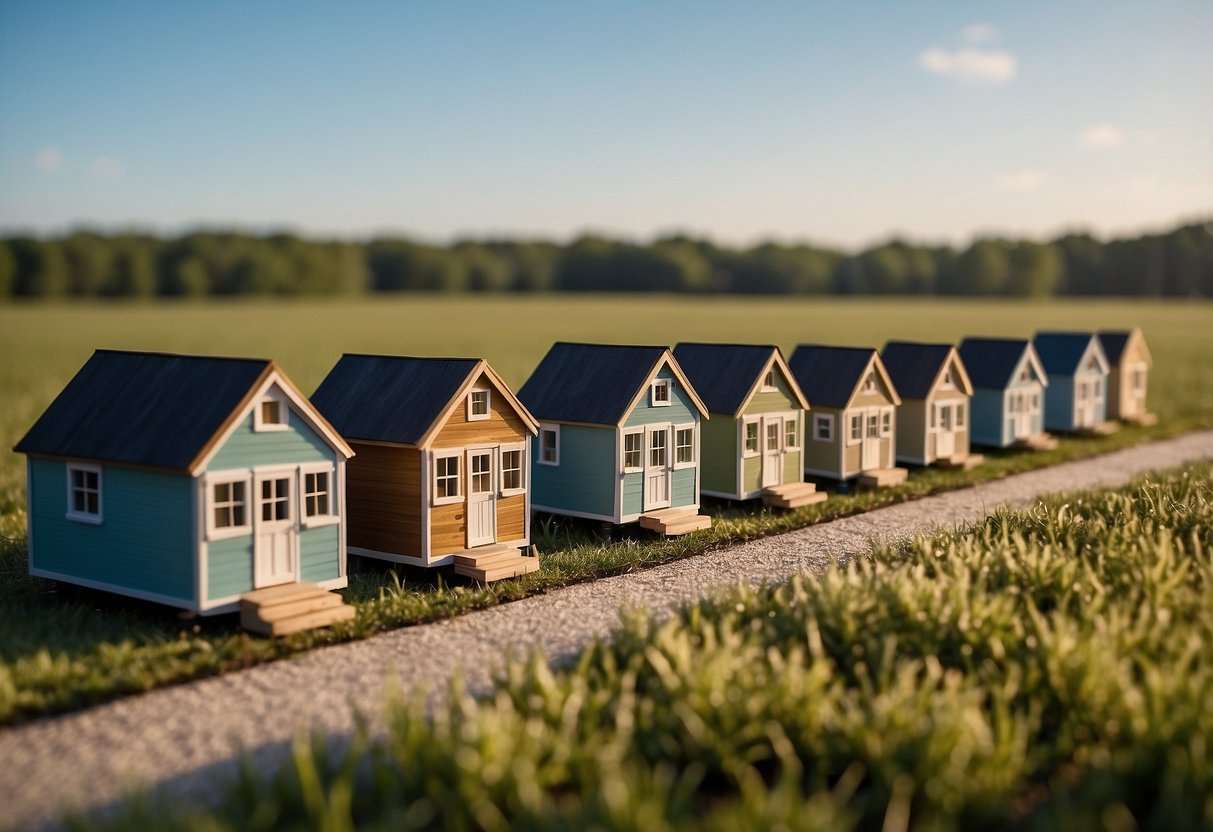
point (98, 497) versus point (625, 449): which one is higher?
point (625, 449)

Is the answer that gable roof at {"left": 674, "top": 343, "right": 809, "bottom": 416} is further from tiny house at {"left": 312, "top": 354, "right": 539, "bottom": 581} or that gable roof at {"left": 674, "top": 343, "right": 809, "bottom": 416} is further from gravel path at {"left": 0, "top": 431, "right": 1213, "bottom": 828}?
tiny house at {"left": 312, "top": 354, "right": 539, "bottom": 581}

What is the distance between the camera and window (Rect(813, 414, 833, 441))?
28.0 meters

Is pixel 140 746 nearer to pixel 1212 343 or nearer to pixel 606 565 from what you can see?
pixel 606 565

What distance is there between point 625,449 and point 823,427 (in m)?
7.82

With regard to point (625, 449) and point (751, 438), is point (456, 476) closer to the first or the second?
point (625, 449)

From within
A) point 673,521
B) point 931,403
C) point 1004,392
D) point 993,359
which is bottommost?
point 673,521

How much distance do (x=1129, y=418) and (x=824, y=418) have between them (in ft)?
63.8

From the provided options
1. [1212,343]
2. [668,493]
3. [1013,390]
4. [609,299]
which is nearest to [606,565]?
[668,493]

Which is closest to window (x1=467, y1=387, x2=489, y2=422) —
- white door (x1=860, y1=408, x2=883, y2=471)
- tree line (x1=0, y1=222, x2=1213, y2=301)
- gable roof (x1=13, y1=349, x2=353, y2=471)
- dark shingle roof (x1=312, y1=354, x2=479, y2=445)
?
dark shingle roof (x1=312, y1=354, x2=479, y2=445)

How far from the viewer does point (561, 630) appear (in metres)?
16.3

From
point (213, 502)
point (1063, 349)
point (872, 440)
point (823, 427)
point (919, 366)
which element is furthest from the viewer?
point (1063, 349)

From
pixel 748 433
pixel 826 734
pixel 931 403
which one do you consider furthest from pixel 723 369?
pixel 826 734

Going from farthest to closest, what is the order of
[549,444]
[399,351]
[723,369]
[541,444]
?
[399,351]
[723,369]
[541,444]
[549,444]

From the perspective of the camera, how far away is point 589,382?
2280 cm
